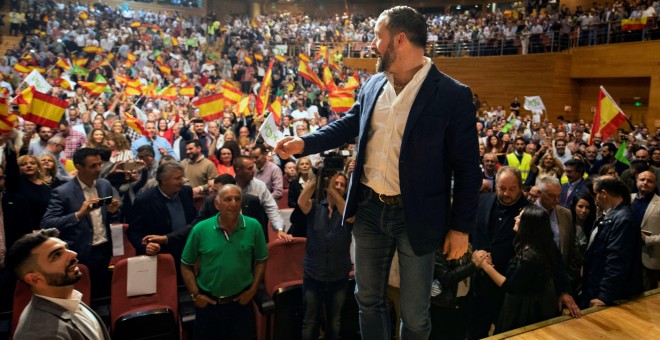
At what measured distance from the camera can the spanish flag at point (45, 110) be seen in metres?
6.16

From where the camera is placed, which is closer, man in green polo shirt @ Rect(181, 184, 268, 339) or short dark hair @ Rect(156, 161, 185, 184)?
man in green polo shirt @ Rect(181, 184, 268, 339)

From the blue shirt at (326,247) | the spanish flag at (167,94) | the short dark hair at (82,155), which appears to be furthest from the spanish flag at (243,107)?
the blue shirt at (326,247)

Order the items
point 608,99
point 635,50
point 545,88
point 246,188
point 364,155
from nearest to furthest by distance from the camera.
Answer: point 364,155 → point 246,188 → point 608,99 → point 635,50 → point 545,88

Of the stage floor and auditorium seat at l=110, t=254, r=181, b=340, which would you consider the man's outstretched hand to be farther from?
auditorium seat at l=110, t=254, r=181, b=340

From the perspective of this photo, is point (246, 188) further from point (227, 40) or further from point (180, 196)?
point (227, 40)

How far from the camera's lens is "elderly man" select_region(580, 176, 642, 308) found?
11.5 feet

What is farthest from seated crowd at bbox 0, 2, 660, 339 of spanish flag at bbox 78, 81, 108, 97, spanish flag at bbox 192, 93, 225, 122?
spanish flag at bbox 78, 81, 108, 97

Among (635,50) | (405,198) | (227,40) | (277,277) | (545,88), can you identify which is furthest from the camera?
(227,40)

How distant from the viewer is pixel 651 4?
48.7ft

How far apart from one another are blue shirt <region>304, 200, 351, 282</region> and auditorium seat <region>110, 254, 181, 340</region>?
1.08 meters

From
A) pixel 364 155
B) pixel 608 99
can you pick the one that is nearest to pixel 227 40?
pixel 608 99

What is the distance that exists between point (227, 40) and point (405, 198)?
21128 mm

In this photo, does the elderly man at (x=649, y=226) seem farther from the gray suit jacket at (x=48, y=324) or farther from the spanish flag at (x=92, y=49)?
the spanish flag at (x=92, y=49)

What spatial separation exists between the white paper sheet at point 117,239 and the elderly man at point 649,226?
4512 millimetres
